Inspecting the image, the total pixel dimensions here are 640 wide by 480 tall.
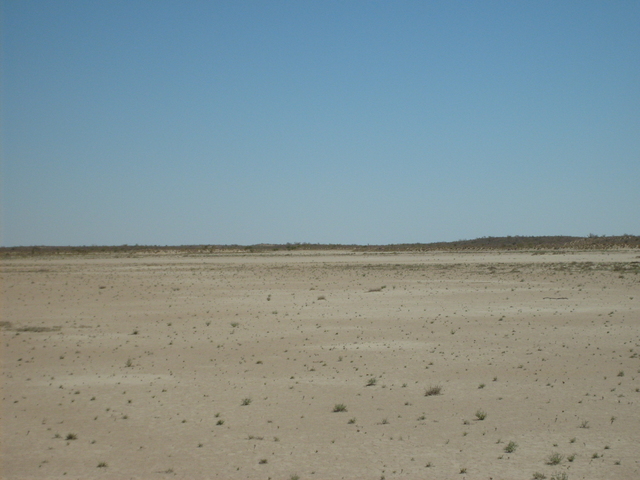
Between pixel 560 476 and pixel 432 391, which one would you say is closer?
pixel 560 476

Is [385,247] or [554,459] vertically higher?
[385,247]

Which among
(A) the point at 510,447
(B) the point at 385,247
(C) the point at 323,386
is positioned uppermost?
(B) the point at 385,247

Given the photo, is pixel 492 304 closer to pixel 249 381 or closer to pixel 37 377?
pixel 249 381

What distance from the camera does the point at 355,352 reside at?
21.0 metres

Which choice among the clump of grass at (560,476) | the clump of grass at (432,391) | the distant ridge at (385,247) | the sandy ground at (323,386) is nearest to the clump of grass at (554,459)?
the sandy ground at (323,386)

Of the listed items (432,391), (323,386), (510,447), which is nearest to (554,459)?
(510,447)

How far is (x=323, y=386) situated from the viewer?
54.7ft

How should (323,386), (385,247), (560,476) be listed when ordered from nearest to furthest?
(560,476) → (323,386) → (385,247)

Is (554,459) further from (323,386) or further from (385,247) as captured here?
(385,247)

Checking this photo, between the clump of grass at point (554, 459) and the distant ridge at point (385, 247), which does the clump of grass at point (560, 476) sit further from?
the distant ridge at point (385, 247)

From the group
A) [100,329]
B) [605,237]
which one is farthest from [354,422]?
[605,237]

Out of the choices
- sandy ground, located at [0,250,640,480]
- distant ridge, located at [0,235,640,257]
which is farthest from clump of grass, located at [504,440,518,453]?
distant ridge, located at [0,235,640,257]

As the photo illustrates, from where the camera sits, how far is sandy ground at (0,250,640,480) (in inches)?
444

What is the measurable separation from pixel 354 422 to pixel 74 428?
19.2 feet
